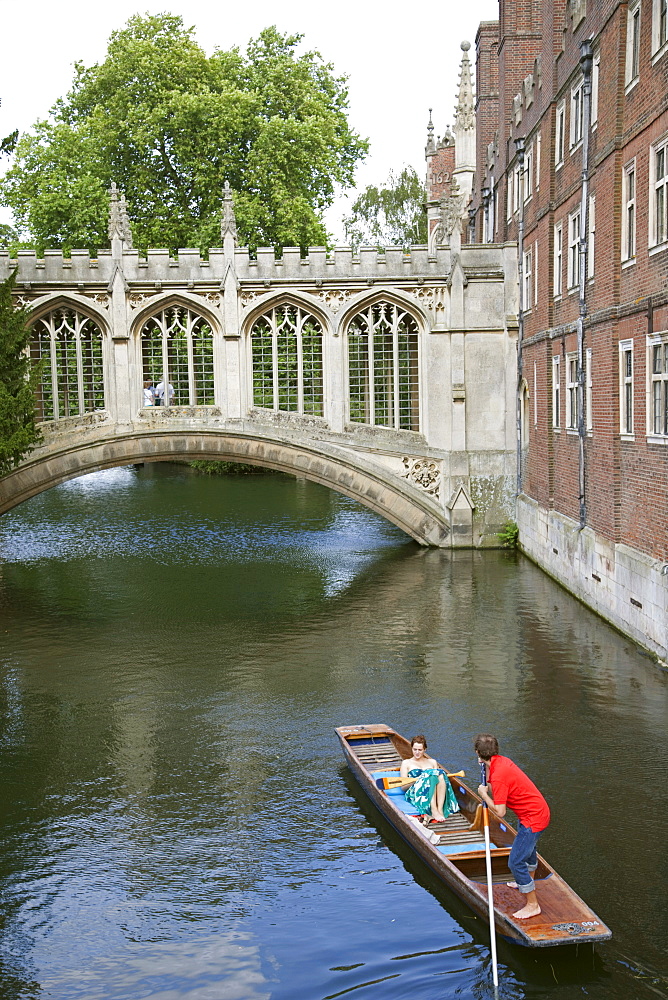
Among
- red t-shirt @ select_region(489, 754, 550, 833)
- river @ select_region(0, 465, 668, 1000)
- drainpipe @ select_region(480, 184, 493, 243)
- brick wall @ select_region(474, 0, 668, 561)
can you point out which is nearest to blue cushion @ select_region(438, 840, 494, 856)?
river @ select_region(0, 465, 668, 1000)

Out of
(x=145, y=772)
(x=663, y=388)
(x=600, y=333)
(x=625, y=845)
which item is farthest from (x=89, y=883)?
(x=600, y=333)

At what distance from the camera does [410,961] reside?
763 centimetres

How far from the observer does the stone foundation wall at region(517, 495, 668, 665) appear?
14531 millimetres

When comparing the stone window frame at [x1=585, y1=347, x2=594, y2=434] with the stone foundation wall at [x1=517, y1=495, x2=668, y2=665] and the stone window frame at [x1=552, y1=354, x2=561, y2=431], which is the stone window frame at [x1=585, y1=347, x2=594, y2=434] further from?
the stone window frame at [x1=552, y1=354, x2=561, y2=431]

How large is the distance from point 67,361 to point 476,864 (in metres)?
18.9

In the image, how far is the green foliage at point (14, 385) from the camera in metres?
21.5

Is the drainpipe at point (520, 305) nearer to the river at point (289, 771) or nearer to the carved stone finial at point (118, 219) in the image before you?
the river at point (289, 771)

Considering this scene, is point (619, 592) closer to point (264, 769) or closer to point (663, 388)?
point (663, 388)

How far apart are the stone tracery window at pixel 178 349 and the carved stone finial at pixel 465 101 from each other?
19.6 meters

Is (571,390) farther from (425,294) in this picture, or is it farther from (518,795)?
(518,795)

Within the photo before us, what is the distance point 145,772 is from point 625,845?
202 inches

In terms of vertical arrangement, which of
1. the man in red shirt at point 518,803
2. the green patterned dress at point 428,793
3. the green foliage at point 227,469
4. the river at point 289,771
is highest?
the green foliage at point 227,469

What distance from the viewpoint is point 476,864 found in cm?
856

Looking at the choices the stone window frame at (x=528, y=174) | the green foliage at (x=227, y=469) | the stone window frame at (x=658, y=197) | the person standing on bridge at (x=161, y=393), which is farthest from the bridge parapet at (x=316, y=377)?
the green foliage at (x=227, y=469)
